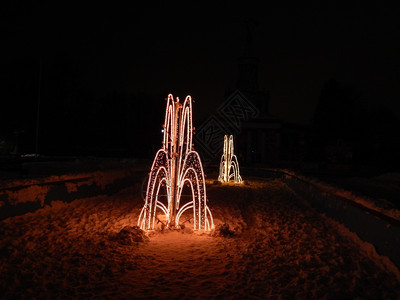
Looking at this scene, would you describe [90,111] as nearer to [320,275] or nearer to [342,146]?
[342,146]

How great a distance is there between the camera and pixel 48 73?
152 feet

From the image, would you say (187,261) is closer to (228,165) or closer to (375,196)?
(375,196)

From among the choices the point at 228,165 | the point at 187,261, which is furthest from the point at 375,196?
the point at 187,261

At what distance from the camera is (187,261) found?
20.1 ft

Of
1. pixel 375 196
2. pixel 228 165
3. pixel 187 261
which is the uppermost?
pixel 228 165

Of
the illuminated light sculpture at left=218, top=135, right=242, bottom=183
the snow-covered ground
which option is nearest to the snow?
the snow-covered ground

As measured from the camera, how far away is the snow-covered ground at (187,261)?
4.86 metres

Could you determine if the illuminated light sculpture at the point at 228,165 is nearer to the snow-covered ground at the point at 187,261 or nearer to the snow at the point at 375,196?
the snow at the point at 375,196

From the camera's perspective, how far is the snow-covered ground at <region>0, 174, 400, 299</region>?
4859 millimetres

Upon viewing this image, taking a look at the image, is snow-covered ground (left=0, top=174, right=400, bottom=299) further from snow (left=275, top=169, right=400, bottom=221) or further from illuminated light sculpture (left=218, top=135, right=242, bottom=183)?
illuminated light sculpture (left=218, top=135, right=242, bottom=183)

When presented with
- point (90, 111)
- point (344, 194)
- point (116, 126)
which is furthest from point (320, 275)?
point (90, 111)

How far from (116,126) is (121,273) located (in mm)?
44639

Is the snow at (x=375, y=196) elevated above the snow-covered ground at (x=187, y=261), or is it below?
above

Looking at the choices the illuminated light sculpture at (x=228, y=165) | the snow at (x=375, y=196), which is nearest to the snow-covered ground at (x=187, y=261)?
the snow at (x=375, y=196)
